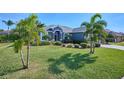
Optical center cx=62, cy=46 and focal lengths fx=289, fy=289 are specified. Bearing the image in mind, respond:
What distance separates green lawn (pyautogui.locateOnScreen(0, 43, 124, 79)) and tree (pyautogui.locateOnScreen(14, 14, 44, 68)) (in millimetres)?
243

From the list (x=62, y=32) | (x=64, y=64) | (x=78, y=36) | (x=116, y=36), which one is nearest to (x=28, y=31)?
(x=62, y=32)

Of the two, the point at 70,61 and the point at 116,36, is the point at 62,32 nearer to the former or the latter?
the point at 70,61

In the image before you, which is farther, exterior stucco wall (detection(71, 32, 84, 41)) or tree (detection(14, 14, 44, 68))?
exterior stucco wall (detection(71, 32, 84, 41))

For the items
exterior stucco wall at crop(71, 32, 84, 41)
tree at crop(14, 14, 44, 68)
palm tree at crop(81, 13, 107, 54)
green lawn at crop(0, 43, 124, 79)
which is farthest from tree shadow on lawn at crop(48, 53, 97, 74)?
tree at crop(14, 14, 44, 68)

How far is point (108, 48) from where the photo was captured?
709 centimetres

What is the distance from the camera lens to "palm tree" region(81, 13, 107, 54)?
674cm

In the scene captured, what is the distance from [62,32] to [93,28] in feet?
2.55

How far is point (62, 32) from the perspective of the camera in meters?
7.12

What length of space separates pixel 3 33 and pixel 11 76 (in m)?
1.02

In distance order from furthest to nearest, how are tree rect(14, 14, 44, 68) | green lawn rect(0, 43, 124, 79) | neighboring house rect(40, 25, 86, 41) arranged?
1. neighboring house rect(40, 25, 86, 41)
2. green lawn rect(0, 43, 124, 79)
3. tree rect(14, 14, 44, 68)

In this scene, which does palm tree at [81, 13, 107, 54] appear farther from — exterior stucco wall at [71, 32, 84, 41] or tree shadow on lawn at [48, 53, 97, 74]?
tree shadow on lawn at [48, 53, 97, 74]
